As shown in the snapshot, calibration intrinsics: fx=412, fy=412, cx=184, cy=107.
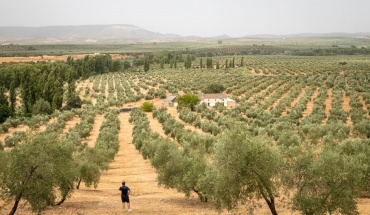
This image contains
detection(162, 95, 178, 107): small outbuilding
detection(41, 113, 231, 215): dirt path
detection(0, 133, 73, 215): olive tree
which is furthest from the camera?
detection(162, 95, 178, 107): small outbuilding

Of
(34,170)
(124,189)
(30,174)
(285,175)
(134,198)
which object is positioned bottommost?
(134,198)

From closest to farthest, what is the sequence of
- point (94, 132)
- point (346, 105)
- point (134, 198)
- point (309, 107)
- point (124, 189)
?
point (124, 189) < point (134, 198) < point (94, 132) < point (309, 107) < point (346, 105)

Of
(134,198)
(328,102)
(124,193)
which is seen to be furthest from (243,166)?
(328,102)

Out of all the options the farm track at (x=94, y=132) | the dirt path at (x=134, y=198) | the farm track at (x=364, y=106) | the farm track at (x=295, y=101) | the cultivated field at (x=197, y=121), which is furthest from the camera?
the farm track at (x=295, y=101)

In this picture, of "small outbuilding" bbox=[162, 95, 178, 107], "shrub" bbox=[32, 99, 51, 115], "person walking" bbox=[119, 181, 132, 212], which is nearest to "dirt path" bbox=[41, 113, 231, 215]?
"person walking" bbox=[119, 181, 132, 212]

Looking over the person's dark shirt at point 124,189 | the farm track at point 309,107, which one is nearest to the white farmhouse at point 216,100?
the farm track at point 309,107

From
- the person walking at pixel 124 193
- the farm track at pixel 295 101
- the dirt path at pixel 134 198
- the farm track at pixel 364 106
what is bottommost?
the farm track at pixel 295 101

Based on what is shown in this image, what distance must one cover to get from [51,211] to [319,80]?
8884cm

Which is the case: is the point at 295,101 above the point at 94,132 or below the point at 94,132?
below

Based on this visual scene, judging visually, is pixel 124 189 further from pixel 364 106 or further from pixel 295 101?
pixel 295 101

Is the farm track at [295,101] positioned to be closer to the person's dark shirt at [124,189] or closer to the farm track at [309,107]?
the farm track at [309,107]

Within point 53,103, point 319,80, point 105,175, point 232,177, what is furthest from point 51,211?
point 319,80

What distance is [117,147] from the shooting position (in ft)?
142

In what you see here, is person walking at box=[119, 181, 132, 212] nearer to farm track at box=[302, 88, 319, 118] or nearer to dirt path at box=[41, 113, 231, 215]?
dirt path at box=[41, 113, 231, 215]
